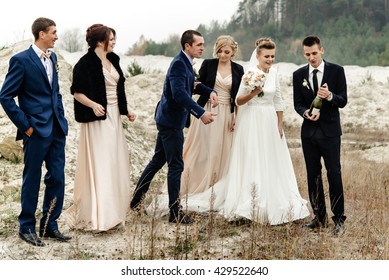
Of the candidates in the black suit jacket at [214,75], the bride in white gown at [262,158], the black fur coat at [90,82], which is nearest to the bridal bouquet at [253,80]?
the bride in white gown at [262,158]

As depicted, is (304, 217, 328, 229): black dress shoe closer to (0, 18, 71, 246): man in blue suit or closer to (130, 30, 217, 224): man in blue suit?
(130, 30, 217, 224): man in blue suit

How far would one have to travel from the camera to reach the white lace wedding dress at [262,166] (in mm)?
7199

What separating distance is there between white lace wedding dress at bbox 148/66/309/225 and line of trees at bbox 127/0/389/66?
28545 millimetres

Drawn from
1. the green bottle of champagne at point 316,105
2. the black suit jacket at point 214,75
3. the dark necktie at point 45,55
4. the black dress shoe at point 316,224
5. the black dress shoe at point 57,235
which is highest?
the dark necktie at point 45,55

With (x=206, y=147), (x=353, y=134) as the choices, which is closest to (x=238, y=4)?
(x=353, y=134)

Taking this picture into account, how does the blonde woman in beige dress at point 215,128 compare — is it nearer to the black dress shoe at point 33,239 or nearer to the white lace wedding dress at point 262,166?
the white lace wedding dress at point 262,166

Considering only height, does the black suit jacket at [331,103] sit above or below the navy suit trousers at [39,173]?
above

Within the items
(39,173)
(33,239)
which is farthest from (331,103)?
(33,239)

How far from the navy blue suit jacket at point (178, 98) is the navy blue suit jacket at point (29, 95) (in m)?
1.42

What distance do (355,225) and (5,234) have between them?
403 centimetres

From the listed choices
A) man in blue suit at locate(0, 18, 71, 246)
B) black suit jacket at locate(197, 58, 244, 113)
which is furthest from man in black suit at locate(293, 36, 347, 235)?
man in blue suit at locate(0, 18, 71, 246)

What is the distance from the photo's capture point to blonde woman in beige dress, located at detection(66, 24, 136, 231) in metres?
6.70

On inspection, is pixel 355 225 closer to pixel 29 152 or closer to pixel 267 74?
pixel 267 74
